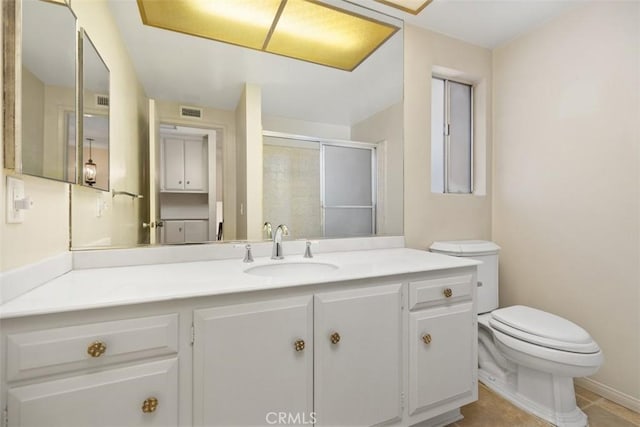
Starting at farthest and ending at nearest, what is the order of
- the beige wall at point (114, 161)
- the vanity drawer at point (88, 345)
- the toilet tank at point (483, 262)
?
the toilet tank at point (483, 262) < the beige wall at point (114, 161) < the vanity drawer at point (88, 345)

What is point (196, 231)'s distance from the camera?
4.70ft

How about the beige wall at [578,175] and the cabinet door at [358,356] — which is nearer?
the cabinet door at [358,356]

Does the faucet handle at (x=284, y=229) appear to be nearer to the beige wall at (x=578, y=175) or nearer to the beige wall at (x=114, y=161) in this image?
the beige wall at (x=114, y=161)

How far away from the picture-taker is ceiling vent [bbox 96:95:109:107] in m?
1.19

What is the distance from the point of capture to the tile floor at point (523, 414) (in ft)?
4.71

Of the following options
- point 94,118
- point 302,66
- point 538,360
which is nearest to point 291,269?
point 94,118

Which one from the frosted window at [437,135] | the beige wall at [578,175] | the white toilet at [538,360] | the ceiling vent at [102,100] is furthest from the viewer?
the frosted window at [437,135]

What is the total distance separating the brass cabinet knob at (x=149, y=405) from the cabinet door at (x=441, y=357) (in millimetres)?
996

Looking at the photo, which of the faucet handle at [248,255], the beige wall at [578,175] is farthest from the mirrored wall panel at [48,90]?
the beige wall at [578,175]

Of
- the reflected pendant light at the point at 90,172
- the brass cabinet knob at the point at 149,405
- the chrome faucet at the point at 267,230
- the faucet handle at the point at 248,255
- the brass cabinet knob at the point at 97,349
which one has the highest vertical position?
the reflected pendant light at the point at 90,172

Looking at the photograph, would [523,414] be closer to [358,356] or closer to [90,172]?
[358,356]

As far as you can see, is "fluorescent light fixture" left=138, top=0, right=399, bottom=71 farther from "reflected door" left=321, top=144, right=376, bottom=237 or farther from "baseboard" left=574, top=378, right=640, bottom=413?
"baseboard" left=574, top=378, right=640, bottom=413

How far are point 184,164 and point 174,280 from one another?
63 centimetres

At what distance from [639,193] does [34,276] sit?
2.70 metres
